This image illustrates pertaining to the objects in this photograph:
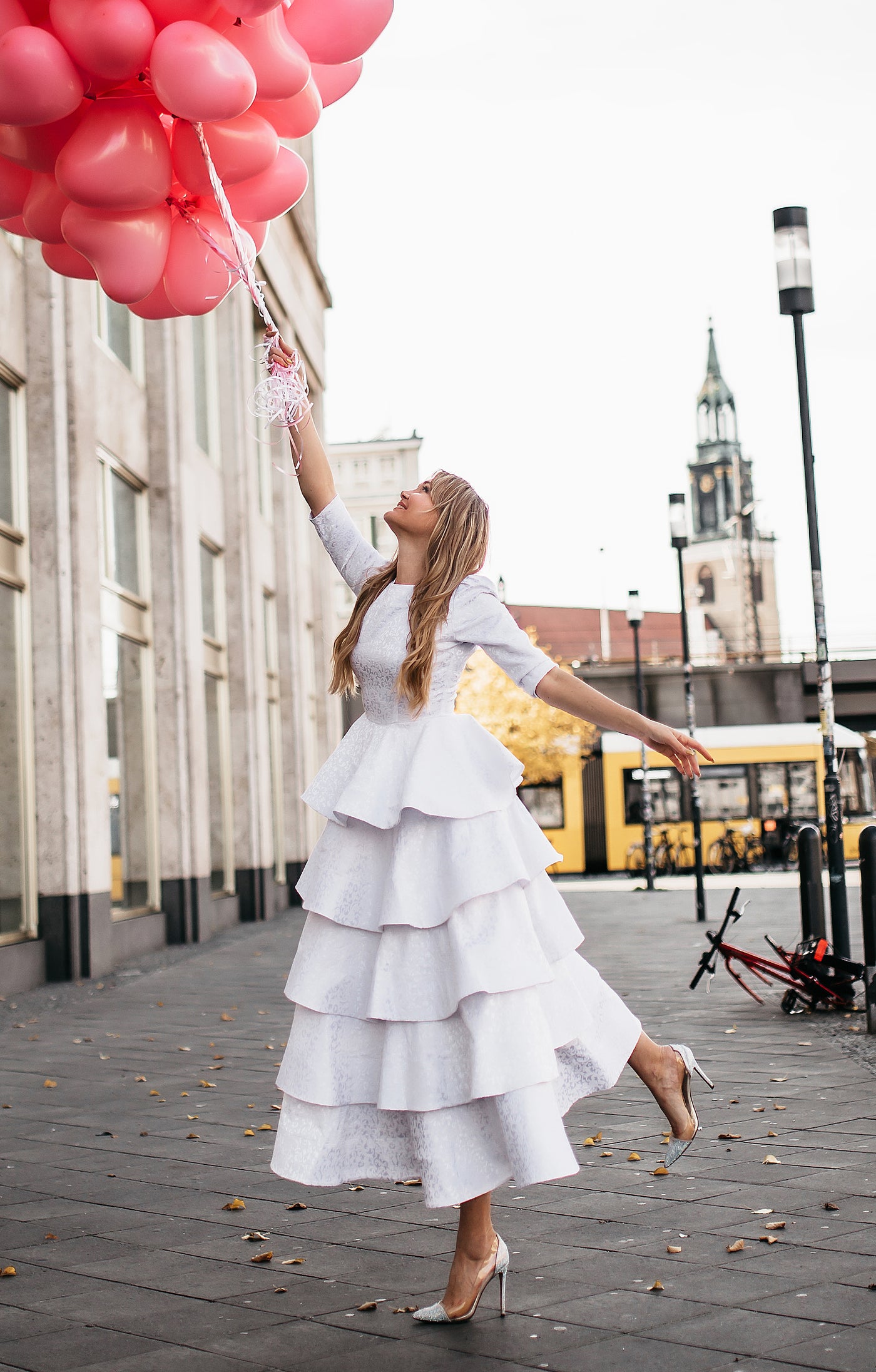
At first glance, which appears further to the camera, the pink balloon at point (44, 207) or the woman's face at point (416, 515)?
the pink balloon at point (44, 207)

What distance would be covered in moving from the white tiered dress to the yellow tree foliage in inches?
992

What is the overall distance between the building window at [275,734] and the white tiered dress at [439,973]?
2007 cm

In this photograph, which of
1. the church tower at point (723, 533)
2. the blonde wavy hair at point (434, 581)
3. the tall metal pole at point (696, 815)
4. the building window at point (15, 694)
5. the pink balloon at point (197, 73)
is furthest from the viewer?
the church tower at point (723, 533)

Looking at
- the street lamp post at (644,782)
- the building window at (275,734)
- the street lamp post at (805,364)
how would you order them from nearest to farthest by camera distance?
the street lamp post at (805,364)
the building window at (275,734)
the street lamp post at (644,782)

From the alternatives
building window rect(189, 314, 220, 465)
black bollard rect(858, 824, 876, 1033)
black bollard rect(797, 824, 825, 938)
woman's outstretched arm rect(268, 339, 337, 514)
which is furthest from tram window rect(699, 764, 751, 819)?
woman's outstretched arm rect(268, 339, 337, 514)

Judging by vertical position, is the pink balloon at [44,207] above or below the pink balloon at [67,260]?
above

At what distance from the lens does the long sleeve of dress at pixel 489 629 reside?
11.6ft

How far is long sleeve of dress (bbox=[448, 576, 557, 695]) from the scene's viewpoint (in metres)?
3.55

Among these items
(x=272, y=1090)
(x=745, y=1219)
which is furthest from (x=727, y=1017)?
(x=745, y=1219)

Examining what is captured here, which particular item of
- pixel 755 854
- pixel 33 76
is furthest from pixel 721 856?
pixel 33 76

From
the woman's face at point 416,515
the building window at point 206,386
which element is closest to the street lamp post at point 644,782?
the building window at point 206,386

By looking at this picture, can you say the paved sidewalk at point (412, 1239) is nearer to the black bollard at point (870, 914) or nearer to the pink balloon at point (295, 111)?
the black bollard at point (870, 914)

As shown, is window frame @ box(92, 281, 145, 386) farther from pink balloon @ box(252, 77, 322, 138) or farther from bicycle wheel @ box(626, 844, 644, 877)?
bicycle wheel @ box(626, 844, 644, 877)

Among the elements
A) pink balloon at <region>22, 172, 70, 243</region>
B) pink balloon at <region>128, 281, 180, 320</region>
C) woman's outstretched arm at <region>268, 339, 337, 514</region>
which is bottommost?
woman's outstretched arm at <region>268, 339, 337, 514</region>
